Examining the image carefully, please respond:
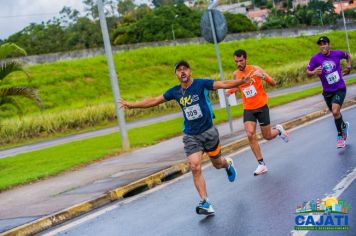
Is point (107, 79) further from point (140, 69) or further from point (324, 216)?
point (324, 216)

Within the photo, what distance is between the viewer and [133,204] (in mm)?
10133

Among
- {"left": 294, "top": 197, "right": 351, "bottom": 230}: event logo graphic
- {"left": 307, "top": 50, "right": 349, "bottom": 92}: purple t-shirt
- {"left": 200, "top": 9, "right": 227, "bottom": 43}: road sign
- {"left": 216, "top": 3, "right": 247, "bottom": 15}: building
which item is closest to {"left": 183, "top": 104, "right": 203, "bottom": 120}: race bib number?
{"left": 294, "top": 197, "right": 351, "bottom": 230}: event logo graphic

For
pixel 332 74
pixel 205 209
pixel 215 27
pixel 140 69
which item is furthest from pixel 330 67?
pixel 140 69

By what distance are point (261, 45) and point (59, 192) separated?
56.5 m

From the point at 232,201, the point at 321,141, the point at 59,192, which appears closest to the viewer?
the point at 232,201

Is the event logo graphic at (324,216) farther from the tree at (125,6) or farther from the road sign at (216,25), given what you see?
the tree at (125,6)

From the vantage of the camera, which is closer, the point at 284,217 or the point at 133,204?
the point at 284,217

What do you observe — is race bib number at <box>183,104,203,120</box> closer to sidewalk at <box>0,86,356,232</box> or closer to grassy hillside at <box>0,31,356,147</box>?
sidewalk at <box>0,86,356,232</box>

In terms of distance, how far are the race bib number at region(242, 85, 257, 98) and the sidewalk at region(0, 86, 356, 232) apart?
8.14ft

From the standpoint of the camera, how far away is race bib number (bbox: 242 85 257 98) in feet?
37.1

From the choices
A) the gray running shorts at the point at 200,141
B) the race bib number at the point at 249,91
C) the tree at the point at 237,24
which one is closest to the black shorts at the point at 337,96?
the race bib number at the point at 249,91

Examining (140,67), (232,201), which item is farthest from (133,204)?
(140,67)

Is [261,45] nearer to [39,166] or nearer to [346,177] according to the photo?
[39,166]

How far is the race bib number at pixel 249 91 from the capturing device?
11.3 metres
